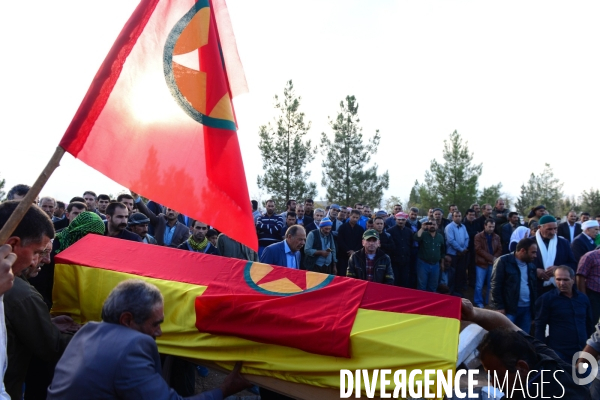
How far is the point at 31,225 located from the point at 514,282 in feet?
18.8

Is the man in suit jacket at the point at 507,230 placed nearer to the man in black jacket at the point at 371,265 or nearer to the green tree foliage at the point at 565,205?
the man in black jacket at the point at 371,265

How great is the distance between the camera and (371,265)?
6648mm

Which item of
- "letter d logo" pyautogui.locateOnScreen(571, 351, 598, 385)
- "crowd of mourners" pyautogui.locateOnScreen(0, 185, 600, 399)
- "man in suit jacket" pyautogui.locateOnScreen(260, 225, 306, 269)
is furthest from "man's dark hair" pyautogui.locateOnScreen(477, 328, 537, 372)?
"man in suit jacket" pyautogui.locateOnScreen(260, 225, 306, 269)

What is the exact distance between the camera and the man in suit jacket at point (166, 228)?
716 cm

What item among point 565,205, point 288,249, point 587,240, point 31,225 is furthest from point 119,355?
point 565,205

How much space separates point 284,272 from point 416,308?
3.14 ft

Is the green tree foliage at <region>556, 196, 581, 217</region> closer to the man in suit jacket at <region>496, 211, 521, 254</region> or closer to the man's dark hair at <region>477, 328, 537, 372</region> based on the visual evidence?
the man in suit jacket at <region>496, 211, 521, 254</region>

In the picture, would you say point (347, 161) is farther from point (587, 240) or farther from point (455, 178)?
point (587, 240)

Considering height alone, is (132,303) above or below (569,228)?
below

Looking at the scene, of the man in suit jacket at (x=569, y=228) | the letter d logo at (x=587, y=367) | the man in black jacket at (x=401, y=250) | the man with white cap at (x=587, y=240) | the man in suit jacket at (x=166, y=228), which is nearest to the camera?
the letter d logo at (x=587, y=367)

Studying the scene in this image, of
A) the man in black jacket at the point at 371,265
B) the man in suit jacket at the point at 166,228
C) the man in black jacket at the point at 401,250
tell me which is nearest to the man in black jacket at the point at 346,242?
the man in black jacket at the point at 401,250

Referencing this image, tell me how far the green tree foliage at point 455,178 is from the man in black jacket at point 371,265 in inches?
889

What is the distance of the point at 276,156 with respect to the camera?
24.0 metres

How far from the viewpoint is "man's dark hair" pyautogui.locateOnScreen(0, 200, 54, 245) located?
6.81 feet
